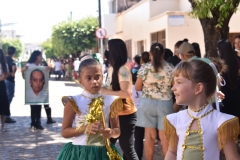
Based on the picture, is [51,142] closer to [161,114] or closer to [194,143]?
[161,114]

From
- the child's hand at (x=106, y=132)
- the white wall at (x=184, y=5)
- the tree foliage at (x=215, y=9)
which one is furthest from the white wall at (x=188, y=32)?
the child's hand at (x=106, y=132)

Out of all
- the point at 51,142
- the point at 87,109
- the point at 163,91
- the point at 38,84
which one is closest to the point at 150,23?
the point at 38,84

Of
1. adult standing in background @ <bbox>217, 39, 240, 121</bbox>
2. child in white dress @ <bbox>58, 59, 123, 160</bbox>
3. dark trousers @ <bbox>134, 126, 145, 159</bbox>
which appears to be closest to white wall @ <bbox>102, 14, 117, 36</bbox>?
adult standing in background @ <bbox>217, 39, 240, 121</bbox>

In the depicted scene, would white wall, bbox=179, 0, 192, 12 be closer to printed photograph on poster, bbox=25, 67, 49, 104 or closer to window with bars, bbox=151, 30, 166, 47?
window with bars, bbox=151, 30, 166, 47

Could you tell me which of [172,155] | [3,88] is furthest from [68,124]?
[3,88]

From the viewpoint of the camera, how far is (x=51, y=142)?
9.02m

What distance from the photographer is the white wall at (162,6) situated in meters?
Result: 22.9

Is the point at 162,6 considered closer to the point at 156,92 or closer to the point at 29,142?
the point at 29,142

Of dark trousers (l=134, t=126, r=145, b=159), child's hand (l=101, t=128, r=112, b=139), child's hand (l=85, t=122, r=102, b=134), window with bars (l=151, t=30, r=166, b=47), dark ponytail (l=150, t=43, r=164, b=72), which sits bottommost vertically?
dark trousers (l=134, t=126, r=145, b=159)

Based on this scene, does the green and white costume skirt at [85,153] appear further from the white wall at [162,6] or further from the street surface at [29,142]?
the white wall at [162,6]

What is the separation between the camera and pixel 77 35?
40688 mm

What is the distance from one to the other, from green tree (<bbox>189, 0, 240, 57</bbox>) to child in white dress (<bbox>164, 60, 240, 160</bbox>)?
478cm

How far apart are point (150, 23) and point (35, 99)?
13.6m

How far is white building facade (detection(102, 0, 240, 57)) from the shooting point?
1969 cm
